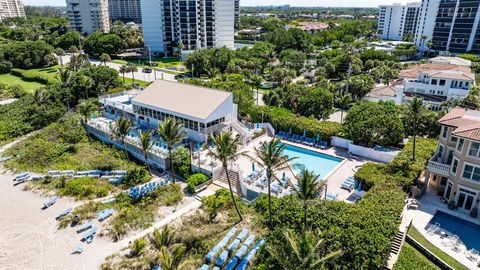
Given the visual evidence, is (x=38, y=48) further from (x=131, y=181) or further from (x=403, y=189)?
(x=403, y=189)

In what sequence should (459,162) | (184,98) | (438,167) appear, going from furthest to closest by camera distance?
1. (184,98)
2. (438,167)
3. (459,162)

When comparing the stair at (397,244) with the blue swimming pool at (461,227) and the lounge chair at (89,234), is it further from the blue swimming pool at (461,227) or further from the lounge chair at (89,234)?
the lounge chair at (89,234)

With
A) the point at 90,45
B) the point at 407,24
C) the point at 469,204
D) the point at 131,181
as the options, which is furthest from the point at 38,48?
the point at 407,24

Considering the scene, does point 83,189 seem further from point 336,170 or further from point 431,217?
point 431,217

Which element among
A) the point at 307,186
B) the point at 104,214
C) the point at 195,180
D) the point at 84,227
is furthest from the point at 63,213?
the point at 307,186

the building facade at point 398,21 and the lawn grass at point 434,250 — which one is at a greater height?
the building facade at point 398,21

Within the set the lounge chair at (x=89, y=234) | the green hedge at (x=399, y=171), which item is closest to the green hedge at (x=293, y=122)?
the green hedge at (x=399, y=171)

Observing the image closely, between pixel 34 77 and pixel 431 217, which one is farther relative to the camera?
pixel 34 77

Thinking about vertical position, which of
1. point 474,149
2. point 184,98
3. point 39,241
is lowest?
point 39,241
